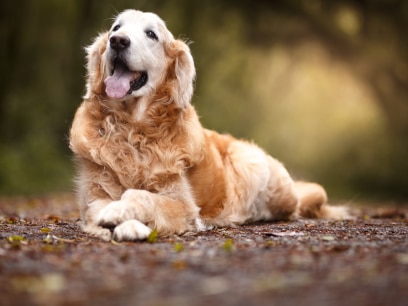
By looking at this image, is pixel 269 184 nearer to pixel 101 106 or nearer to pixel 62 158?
pixel 101 106

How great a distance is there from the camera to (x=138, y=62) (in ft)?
19.6

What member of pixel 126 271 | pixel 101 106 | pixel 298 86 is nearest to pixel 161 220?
pixel 101 106

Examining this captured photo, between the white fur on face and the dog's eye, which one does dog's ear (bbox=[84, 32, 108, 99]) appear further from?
the dog's eye

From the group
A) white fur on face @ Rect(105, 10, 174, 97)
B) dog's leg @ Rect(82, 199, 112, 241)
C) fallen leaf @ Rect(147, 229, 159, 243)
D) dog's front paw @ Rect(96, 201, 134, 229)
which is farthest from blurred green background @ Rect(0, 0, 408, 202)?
fallen leaf @ Rect(147, 229, 159, 243)

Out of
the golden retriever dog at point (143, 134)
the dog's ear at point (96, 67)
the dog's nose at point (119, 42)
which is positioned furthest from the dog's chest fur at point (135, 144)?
the dog's nose at point (119, 42)

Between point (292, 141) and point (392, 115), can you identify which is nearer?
point (392, 115)

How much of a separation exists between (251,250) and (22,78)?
1336 cm

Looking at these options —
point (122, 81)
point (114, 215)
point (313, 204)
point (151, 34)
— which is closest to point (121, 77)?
point (122, 81)

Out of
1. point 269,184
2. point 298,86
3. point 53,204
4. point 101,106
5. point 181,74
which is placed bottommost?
point 53,204

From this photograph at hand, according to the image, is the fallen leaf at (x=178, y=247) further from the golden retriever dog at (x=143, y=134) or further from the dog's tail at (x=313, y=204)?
the dog's tail at (x=313, y=204)

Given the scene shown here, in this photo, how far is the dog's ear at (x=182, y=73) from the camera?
6203 mm

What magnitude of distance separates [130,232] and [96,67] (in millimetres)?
1796

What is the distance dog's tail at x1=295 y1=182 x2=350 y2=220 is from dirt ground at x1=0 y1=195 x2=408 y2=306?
2.47 m

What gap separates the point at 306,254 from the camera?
171 inches
